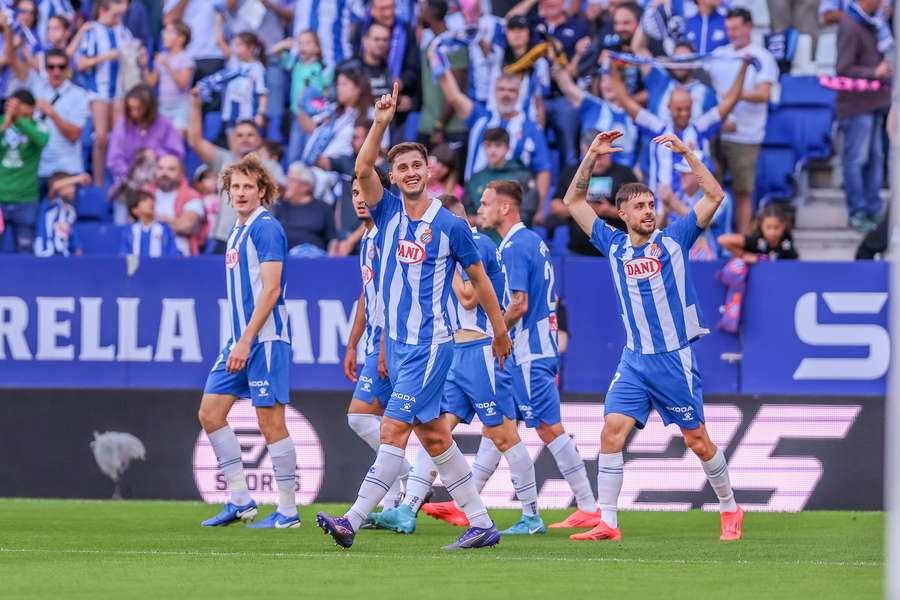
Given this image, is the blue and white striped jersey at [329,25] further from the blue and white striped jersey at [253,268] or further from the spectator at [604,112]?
the blue and white striped jersey at [253,268]

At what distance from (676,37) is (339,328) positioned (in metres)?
5.11

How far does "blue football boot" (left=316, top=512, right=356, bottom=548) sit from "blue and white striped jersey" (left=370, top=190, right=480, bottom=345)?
3.44 feet

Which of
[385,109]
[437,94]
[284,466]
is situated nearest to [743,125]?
[437,94]

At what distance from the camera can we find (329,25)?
58.0 feet

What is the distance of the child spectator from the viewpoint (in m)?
16.1

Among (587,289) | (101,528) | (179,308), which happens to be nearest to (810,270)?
(587,289)

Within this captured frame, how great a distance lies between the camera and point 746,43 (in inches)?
639

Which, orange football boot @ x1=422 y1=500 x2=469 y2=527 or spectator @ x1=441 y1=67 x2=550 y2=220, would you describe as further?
spectator @ x1=441 y1=67 x2=550 y2=220

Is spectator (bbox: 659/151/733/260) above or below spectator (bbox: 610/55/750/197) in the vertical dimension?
below

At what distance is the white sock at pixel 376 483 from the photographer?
9.02 meters

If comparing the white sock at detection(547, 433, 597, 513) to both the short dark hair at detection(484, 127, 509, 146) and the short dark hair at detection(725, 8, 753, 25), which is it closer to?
the short dark hair at detection(484, 127, 509, 146)

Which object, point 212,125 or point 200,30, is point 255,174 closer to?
point 212,125

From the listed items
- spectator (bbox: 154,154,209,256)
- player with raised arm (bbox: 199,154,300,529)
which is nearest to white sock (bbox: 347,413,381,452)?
player with raised arm (bbox: 199,154,300,529)

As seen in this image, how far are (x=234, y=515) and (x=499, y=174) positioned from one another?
5216 millimetres
